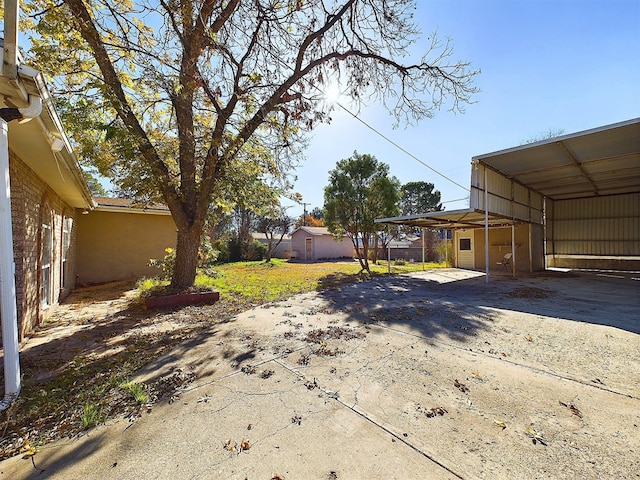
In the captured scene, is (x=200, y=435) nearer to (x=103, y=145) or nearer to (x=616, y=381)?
(x=616, y=381)

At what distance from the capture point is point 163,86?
5.31 meters

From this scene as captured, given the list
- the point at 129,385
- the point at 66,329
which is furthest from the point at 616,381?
the point at 66,329

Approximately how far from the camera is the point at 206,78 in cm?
589

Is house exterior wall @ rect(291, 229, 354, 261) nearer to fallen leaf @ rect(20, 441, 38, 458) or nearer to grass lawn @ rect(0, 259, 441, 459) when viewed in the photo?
grass lawn @ rect(0, 259, 441, 459)

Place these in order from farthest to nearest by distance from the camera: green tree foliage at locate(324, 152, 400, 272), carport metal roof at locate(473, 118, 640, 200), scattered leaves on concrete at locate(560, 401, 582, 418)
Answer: green tree foliage at locate(324, 152, 400, 272)
carport metal roof at locate(473, 118, 640, 200)
scattered leaves on concrete at locate(560, 401, 582, 418)

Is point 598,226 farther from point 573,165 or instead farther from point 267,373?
point 267,373

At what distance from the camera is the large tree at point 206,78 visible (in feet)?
16.6

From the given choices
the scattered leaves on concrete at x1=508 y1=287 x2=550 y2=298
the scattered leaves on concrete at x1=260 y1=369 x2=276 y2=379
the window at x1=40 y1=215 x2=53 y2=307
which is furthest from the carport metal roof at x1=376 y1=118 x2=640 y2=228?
the window at x1=40 y1=215 x2=53 y2=307

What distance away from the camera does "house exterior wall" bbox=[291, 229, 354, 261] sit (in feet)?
84.7

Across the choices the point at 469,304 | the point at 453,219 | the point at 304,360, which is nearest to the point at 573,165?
the point at 453,219

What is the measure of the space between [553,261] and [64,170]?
2032cm

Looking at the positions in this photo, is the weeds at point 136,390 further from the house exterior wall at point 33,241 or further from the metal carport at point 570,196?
the metal carport at point 570,196

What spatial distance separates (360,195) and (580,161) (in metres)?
7.93

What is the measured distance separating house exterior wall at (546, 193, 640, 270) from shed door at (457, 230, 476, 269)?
4.09 metres
